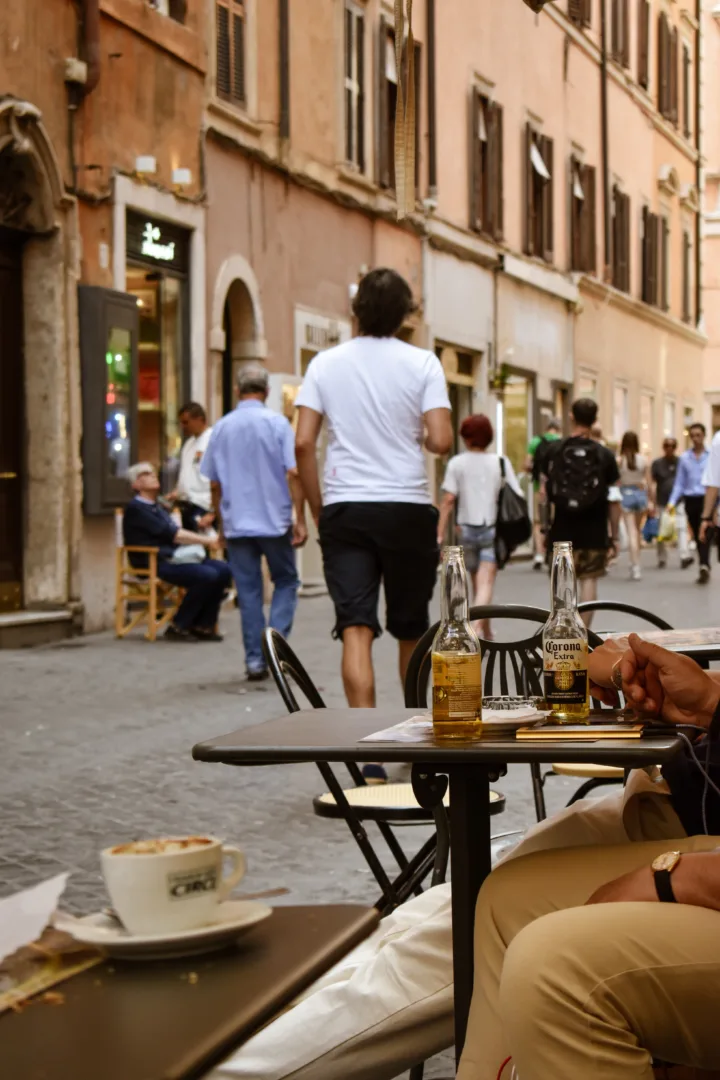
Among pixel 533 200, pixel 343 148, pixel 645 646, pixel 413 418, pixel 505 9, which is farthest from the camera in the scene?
pixel 533 200

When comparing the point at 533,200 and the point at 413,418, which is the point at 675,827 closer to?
the point at 413,418

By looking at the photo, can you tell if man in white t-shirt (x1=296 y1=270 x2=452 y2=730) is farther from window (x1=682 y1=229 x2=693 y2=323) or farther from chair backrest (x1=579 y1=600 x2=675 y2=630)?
window (x1=682 y1=229 x2=693 y2=323)

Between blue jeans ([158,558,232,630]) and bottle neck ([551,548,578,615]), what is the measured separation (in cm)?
983

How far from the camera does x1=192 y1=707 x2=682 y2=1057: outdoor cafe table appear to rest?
2.46 m

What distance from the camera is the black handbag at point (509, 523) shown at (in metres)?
11.9

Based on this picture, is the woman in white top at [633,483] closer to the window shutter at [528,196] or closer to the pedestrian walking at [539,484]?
the pedestrian walking at [539,484]

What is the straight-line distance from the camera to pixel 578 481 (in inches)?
448

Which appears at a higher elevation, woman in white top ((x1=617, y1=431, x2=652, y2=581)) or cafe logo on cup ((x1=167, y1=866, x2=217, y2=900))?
woman in white top ((x1=617, y1=431, x2=652, y2=581))

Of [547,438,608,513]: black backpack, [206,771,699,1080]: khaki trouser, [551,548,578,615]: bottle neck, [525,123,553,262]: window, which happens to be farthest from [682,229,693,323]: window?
[206,771,699,1080]: khaki trouser

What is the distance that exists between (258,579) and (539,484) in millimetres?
10763

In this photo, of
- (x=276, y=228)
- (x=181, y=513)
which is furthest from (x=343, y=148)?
(x=181, y=513)

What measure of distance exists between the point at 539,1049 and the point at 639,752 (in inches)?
16.6

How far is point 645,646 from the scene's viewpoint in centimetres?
282

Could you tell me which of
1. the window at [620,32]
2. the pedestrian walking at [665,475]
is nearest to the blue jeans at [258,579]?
the pedestrian walking at [665,475]
